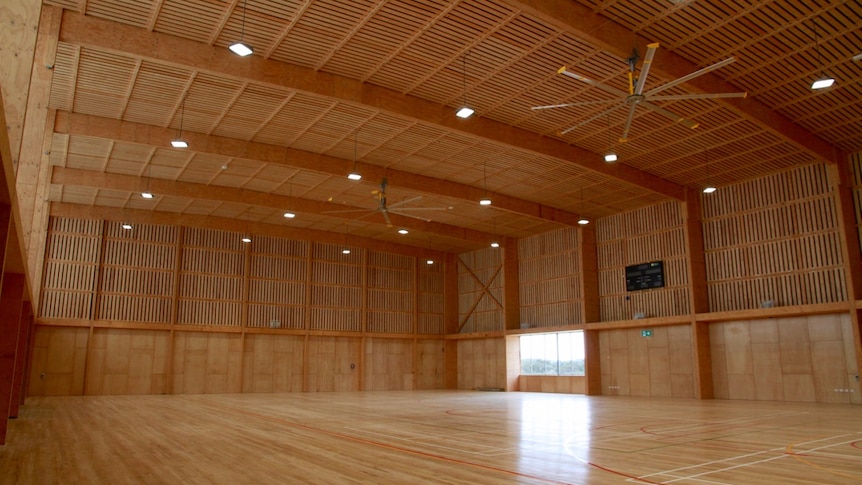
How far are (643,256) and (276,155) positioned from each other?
21177mm

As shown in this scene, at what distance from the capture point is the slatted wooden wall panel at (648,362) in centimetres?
3105

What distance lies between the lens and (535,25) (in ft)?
56.3

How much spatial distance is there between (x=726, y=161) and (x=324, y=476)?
25.2 meters

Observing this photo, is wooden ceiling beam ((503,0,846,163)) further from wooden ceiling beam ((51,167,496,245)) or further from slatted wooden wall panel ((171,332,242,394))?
slatted wooden wall panel ((171,332,242,394))

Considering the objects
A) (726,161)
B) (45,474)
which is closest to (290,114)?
(45,474)

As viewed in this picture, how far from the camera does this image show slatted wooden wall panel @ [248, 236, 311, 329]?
39.1 m

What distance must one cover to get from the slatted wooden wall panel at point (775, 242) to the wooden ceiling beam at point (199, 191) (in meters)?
17.2

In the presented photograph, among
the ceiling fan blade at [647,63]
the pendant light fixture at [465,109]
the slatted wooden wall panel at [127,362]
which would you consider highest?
the pendant light fixture at [465,109]

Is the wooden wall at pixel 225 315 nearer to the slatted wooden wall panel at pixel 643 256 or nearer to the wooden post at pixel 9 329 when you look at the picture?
the slatted wooden wall panel at pixel 643 256

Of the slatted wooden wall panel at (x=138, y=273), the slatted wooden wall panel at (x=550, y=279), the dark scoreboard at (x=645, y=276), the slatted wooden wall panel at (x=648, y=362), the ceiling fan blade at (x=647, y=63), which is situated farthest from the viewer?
the slatted wooden wall panel at (x=550, y=279)

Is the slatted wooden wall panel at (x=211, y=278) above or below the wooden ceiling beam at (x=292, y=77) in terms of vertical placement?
below

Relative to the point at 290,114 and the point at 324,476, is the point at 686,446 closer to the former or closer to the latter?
the point at 324,476

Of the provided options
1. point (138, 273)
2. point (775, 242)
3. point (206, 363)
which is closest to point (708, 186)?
point (775, 242)

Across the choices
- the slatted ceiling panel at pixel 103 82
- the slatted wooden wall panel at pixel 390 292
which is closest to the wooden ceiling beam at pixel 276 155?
the slatted ceiling panel at pixel 103 82
